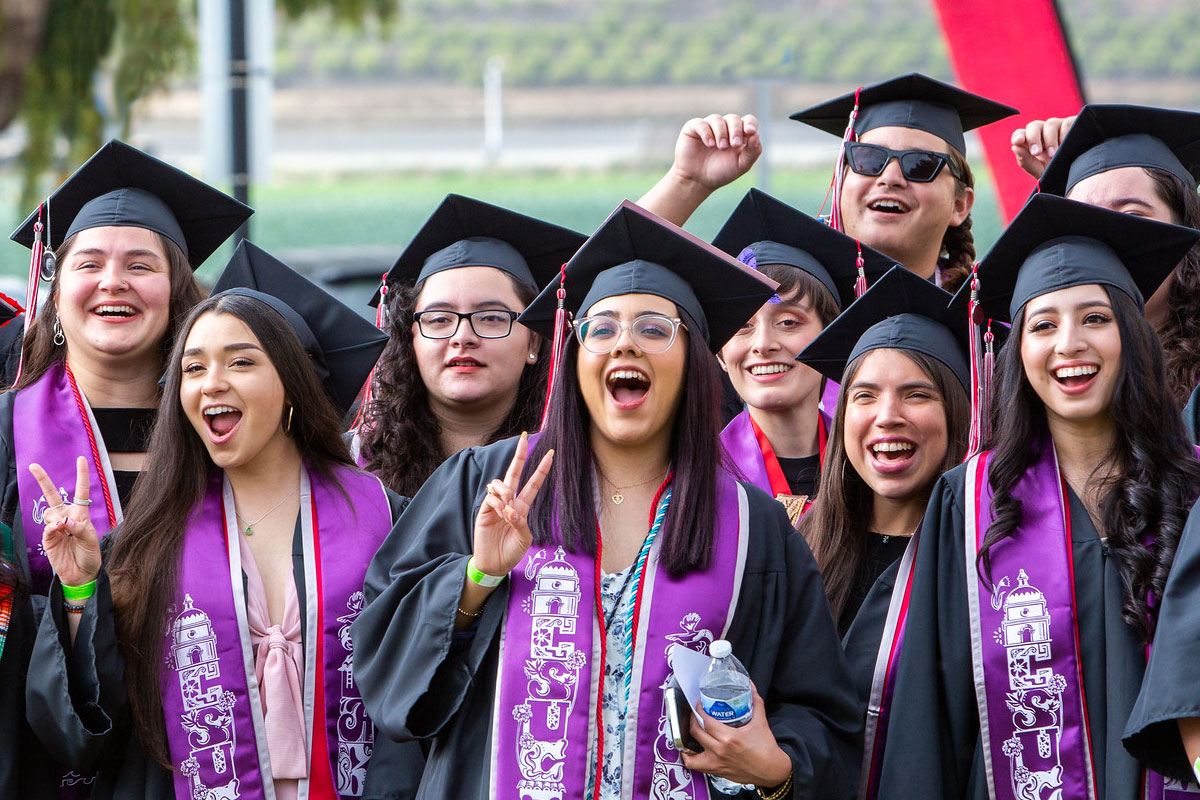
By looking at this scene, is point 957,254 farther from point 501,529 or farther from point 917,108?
point 501,529

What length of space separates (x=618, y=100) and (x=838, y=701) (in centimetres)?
3202

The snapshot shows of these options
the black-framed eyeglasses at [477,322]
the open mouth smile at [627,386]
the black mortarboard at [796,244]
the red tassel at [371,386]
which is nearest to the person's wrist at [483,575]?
the open mouth smile at [627,386]

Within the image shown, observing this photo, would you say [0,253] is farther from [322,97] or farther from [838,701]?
[838,701]

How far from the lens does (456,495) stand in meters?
3.18

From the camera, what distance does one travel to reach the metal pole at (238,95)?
7586 mm

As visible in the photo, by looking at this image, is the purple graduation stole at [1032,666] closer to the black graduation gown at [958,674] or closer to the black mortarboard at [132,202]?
the black graduation gown at [958,674]

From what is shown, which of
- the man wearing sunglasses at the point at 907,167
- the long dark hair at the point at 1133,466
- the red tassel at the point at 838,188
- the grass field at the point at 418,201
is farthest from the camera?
the grass field at the point at 418,201

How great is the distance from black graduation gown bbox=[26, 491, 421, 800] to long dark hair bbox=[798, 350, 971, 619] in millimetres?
1116

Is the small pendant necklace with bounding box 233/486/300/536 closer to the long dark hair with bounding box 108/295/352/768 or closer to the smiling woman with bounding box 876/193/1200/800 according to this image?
the long dark hair with bounding box 108/295/352/768

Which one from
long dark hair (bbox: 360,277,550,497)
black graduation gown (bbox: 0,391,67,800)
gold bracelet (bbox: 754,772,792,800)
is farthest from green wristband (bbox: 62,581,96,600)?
gold bracelet (bbox: 754,772,792,800)

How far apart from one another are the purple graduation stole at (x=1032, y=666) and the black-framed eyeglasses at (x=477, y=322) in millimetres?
1554

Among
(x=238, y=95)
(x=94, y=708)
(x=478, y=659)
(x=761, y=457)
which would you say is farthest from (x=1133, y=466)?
(x=238, y=95)

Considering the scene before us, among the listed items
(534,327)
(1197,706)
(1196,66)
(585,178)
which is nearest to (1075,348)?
(1197,706)

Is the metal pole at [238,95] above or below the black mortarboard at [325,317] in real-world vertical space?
above
